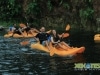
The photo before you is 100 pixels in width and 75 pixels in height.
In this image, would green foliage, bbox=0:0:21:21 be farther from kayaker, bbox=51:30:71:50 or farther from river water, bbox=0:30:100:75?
kayaker, bbox=51:30:71:50

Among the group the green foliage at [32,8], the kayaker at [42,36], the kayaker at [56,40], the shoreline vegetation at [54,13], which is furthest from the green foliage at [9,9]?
the kayaker at [56,40]

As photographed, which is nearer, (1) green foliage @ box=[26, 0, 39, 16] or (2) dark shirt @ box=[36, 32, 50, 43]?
(2) dark shirt @ box=[36, 32, 50, 43]

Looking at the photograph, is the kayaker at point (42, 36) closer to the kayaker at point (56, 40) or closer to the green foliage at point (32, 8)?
the kayaker at point (56, 40)

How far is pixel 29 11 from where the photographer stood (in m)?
37.4

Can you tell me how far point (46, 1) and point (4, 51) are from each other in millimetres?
16142

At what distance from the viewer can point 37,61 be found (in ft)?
60.2

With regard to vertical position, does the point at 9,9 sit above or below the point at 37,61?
above

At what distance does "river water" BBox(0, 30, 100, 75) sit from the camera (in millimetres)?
15945

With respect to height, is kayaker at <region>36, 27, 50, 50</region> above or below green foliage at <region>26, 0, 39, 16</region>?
below

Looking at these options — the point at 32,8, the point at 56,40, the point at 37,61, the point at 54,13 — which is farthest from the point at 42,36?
the point at 32,8

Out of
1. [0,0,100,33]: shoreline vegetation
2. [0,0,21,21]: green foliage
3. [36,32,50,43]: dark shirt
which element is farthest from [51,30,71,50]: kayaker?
[0,0,21,21]: green foliage

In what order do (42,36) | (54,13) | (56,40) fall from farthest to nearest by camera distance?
(54,13), (42,36), (56,40)

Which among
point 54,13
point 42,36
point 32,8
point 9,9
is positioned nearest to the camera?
point 42,36

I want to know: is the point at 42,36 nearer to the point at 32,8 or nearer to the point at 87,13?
the point at 87,13
